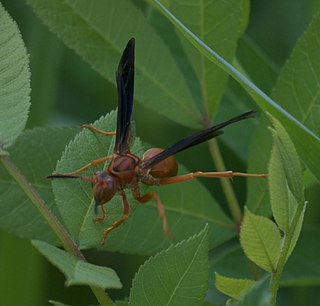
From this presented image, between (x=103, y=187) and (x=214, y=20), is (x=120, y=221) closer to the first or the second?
(x=103, y=187)

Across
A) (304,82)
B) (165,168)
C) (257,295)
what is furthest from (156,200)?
(257,295)

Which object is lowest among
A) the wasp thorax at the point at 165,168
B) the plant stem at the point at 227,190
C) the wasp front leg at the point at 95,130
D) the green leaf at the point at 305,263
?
the green leaf at the point at 305,263

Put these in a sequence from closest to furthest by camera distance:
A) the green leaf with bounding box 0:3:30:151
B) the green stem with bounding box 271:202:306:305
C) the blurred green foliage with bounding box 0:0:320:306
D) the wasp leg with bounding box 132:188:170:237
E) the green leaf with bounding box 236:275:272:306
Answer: the green leaf with bounding box 236:275:272:306 → the green stem with bounding box 271:202:306:305 → the green leaf with bounding box 0:3:30:151 → the wasp leg with bounding box 132:188:170:237 → the blurred green foliage with bounding box 0:0:320:306

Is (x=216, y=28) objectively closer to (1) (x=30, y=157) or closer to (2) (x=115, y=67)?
(2) (x=115, y=67)

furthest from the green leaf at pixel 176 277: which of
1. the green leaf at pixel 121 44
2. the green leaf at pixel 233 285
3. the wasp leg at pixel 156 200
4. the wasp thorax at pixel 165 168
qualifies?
the green leaf at pixel 121 44

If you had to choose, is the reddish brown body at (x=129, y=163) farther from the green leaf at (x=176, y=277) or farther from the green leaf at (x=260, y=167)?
the green leaf at (x=176, y=277)

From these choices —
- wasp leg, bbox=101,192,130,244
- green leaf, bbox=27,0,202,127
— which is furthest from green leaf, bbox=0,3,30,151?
green leaf, bbox=27,0,202,127

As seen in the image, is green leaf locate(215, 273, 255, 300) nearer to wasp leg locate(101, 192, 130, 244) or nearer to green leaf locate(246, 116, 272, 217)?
wasp leg locate(101, 192, 130, 244)
